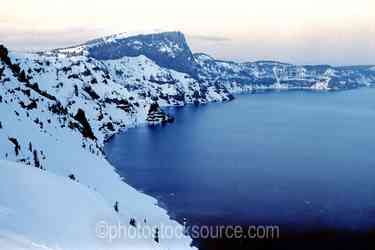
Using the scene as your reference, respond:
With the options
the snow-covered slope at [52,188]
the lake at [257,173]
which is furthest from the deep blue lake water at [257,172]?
the snow-covered slope at [52,188]

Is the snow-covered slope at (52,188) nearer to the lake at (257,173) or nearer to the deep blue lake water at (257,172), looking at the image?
the deep blue lake water at (257,172)

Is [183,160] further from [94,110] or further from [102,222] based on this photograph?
[102,222]

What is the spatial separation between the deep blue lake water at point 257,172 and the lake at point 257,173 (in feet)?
0.49

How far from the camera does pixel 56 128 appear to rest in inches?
2768

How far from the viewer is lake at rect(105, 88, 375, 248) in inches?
2340

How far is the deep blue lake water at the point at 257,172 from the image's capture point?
59781 millimetres

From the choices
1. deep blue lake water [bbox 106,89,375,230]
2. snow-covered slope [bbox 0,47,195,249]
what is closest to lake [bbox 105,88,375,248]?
deep blue lake water [bbox 106,89,375,230]

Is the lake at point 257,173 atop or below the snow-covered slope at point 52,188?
below

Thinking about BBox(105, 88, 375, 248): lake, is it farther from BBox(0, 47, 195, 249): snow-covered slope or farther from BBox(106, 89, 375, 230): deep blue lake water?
BBox(0, 47, 195, 249): snow-covered slope

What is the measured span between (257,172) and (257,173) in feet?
3.55

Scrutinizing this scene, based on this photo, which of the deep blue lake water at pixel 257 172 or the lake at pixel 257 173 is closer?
the lake at pixel 257 173

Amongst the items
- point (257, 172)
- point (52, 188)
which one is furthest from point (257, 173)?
point (52, 188)

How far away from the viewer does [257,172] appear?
88125 millimetres

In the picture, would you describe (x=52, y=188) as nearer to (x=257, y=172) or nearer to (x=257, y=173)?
(x=257, y=173)
